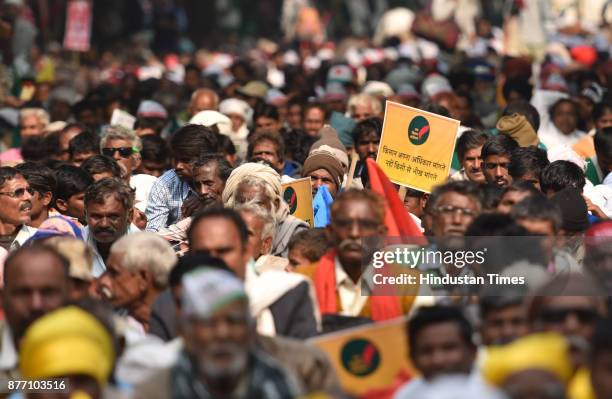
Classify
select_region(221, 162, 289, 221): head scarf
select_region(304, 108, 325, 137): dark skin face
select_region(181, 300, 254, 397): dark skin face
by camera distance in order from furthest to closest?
select_region(304, 108, 325, 137): dark skin face, select_region(221, 162, 289, 221): head scarf, select_region(181, 300, 254, 397): dark skin face

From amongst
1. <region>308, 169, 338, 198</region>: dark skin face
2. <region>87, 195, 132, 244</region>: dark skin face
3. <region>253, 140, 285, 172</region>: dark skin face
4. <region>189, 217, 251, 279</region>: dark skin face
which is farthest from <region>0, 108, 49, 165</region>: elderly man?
<region>189, 217, 251, 279</region>: dark skin face

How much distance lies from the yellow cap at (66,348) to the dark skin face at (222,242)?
1.30 m

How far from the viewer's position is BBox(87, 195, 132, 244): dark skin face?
10.4 m

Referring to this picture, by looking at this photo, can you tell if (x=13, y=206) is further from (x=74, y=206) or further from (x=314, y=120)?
(x=314, y=120)

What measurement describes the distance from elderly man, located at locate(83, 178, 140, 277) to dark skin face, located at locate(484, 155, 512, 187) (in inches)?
108

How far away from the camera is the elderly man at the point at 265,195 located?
10.5m

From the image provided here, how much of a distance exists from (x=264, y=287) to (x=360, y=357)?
2.54ft

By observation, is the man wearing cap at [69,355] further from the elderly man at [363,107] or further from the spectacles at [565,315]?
the elderly man at [363,107]

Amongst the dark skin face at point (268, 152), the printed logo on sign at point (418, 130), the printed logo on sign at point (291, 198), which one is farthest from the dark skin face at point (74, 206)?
the printed logo on sign at point (418, 130)

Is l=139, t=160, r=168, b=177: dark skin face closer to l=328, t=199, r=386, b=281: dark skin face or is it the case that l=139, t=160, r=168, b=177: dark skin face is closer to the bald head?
the bald head

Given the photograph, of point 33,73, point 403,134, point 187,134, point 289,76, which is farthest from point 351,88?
point 403,134

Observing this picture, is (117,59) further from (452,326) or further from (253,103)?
(452,326)

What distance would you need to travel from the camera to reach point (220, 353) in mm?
6148

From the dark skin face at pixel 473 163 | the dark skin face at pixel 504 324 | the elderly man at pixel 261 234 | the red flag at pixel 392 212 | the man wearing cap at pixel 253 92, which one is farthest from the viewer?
the man wearing cap at pixel 253 92
